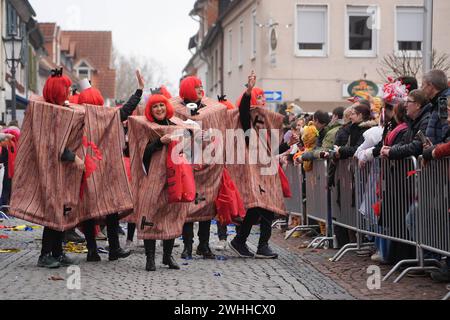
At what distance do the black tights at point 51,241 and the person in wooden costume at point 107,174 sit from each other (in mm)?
436

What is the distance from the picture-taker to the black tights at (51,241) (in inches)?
413

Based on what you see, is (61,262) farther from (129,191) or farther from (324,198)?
(324,198)

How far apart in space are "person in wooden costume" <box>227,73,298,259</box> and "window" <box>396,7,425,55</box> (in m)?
23.2

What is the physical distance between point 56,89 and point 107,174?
1.19 metres

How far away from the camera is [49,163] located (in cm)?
1034

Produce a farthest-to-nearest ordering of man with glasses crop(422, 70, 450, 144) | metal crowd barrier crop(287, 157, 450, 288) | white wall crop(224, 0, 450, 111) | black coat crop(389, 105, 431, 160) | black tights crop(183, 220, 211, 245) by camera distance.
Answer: white wall crop(224, 0, 450, 111) < black tights crop(183, 220, 211, 245) < black coat crop(389, 105, 431, 160) < metal crowd barrier crop(287, 157, 450, 288) < man with glasses crop(422, 70, 450, 144)

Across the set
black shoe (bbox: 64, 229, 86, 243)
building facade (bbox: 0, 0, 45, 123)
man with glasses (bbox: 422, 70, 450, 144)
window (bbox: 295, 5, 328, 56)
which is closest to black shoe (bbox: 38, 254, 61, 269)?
black shoe (bbox: 64, 229, 86, 243)

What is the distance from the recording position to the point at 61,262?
420 inches

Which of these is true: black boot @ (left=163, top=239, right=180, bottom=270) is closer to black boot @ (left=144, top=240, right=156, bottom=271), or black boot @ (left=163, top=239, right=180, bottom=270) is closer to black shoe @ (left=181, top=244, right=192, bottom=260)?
black boot @ (left=144, top=240, right=156, bottom=271)

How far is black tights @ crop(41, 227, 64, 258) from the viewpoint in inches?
413

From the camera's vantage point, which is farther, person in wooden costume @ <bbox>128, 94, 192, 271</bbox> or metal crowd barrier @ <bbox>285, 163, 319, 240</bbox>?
metal crowd barrier @ <bbox>285, 163, 319, 240</bbox>

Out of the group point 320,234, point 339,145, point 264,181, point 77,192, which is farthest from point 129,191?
point 320,234
